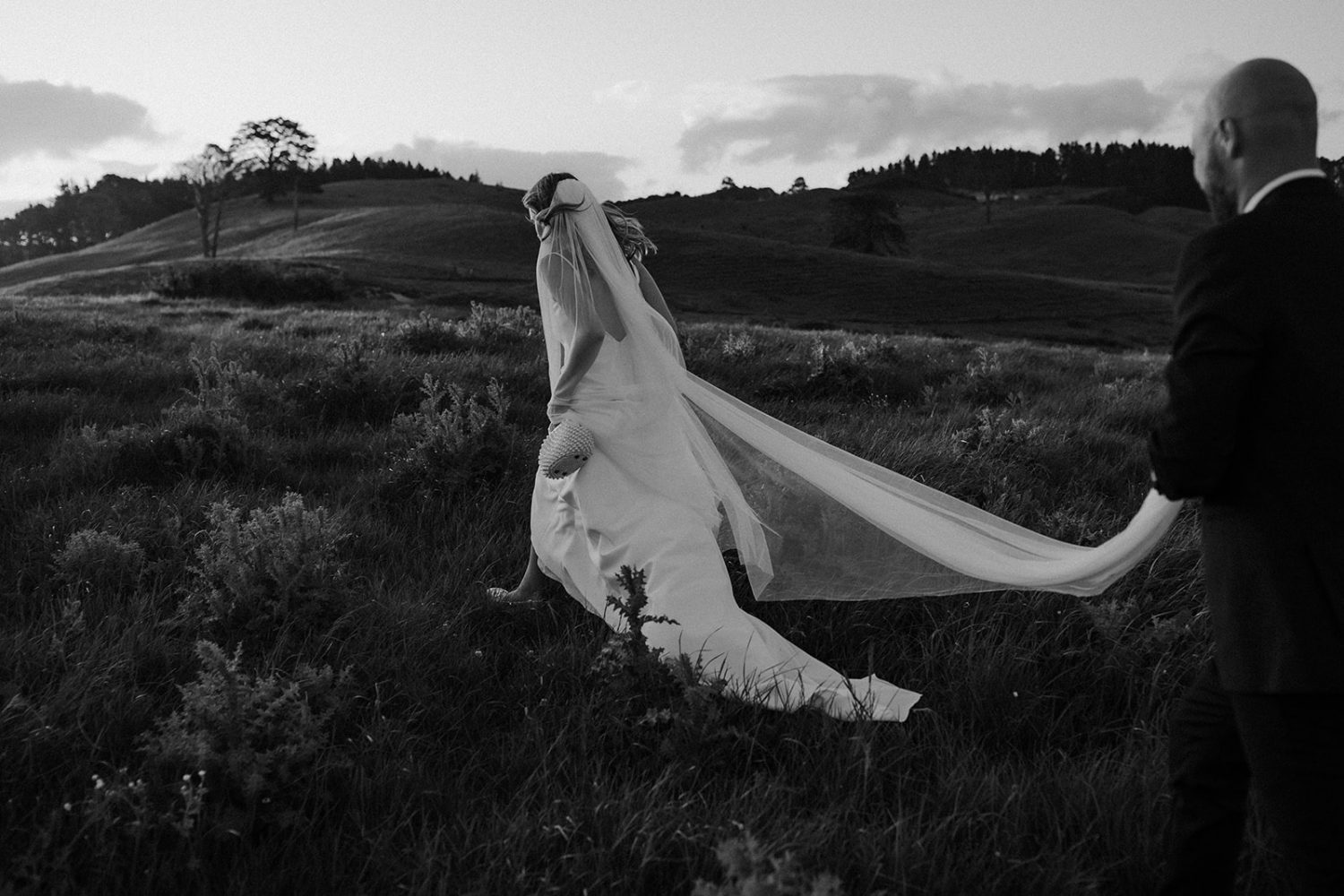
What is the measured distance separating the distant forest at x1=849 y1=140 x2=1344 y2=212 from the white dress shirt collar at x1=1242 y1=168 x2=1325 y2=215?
450ft

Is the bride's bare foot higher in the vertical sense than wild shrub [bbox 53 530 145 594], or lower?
lower

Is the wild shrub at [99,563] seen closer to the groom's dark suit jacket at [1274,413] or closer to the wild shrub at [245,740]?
the wild shrub at [245,740]

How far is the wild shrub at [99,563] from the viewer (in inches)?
182

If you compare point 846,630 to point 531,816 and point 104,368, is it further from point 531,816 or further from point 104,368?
point 104,368

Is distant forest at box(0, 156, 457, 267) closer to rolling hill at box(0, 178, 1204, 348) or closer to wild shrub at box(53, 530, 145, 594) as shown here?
rolling hill at box(0, 178, 1204, 348)

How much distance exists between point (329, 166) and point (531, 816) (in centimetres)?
16264

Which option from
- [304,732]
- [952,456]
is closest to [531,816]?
[304,732]

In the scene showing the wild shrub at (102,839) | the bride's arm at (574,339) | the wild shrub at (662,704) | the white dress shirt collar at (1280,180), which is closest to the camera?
the white dress shirt collar at (1280,180)

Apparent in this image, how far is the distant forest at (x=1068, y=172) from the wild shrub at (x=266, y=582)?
13648 centimetres

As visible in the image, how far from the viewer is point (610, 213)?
5.69 meters

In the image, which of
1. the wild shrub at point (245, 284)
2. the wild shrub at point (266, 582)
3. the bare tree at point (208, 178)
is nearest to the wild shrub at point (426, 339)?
the wild shrub at point (266, 582)

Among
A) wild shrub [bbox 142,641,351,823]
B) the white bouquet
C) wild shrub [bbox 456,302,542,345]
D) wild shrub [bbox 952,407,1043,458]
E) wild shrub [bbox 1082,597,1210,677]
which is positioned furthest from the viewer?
wild shrub [bbox 456,302,542,345]

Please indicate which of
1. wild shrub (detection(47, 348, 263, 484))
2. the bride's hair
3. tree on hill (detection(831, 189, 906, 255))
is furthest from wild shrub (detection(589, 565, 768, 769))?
tree on hill (detection(831, 189, 906, 255))

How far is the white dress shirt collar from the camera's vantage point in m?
2.23
